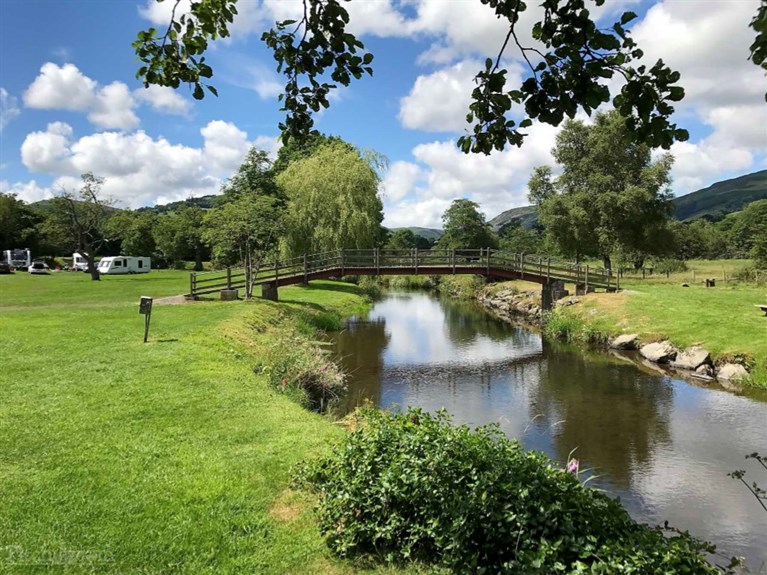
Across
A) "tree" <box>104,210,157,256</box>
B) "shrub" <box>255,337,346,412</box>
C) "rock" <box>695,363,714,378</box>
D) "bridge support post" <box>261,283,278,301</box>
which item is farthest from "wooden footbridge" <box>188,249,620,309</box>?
"tree" <box>104,210,157,256</box>

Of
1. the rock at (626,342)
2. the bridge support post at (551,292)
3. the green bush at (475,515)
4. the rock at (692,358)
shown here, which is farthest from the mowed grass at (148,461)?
the bridge support post at (551,292)

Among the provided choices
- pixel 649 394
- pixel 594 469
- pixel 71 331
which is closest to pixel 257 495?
pixel 594 469

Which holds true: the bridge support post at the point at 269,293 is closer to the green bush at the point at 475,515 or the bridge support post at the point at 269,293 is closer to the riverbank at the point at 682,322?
the riverbank at the point at 682,322

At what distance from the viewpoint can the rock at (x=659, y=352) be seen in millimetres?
17906

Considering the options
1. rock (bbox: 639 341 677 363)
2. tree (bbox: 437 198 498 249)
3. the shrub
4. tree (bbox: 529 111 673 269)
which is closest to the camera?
the shrub

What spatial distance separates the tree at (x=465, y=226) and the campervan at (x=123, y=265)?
1547 inches

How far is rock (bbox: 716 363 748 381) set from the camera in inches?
593

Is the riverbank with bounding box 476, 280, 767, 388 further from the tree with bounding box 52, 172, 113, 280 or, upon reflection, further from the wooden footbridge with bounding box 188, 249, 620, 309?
the tree with bounding box 52, 172, 113, 280

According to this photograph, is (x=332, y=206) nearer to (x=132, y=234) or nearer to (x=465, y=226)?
(x=465, y=226)

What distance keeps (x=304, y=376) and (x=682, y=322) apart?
15.7 m

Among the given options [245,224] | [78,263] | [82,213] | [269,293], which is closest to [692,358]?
[269,293]

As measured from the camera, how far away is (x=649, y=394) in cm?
1410

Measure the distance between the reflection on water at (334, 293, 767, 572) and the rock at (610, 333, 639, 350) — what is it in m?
1.79

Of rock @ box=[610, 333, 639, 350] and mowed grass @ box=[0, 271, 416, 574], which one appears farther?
rock @ box=[610, 333, 639, 350]
